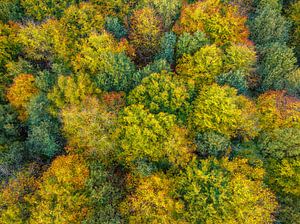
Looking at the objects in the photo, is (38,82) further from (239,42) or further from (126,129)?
(239,42)

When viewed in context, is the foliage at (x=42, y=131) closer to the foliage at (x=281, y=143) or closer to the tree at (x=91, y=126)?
the tree at (x=91, y=126)

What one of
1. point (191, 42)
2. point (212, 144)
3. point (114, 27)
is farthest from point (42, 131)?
point (191, 42)

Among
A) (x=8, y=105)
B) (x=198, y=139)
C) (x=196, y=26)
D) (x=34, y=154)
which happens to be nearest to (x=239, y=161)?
(x=198, y=139)

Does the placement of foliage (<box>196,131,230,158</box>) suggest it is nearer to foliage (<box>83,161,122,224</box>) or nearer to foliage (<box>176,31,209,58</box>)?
foliage (<box>83,161,122,224</box>)

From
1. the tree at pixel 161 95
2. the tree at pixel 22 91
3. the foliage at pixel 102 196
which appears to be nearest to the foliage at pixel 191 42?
the tree at pixel 161 95

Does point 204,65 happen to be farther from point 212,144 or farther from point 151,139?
point 151,139

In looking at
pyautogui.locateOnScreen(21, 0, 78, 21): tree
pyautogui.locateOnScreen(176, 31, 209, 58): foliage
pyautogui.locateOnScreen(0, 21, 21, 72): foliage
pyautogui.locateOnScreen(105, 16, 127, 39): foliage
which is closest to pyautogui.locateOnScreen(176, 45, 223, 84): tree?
pyautogui.locateOnScreen(176, 31, 209, 58): foliage

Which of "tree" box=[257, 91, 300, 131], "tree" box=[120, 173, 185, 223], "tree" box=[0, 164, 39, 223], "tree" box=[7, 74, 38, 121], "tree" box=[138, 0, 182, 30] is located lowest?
"tree" box=[0, 164, 39, 223]
